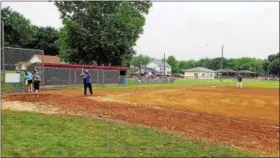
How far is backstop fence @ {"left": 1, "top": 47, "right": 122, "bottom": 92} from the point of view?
2470 cm

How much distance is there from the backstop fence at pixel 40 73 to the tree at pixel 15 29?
141 feet

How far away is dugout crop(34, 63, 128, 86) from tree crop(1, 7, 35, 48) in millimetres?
41294

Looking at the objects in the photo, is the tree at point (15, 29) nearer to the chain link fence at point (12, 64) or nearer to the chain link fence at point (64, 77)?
the chain link fence at point (64, 77)

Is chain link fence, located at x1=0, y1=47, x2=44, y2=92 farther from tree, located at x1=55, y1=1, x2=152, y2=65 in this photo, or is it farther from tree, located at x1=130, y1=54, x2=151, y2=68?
tree, located at x1=130, y1=54, x2=151, y2=68

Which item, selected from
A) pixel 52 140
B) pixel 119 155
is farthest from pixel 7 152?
pixel 119 155

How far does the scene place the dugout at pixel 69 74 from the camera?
107ft

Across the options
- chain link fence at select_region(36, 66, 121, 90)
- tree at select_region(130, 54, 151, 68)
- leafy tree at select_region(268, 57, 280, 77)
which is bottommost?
chain link fence at select_region(36, 66, 121, 90)

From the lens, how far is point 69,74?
3503 cm

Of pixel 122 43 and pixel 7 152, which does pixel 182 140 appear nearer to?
pixel 7 152

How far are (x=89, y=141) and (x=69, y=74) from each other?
2670cm

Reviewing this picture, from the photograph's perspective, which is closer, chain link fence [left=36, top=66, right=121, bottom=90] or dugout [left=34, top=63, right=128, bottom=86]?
chain link fence [left=36, top=66, right=121, bottom=90]

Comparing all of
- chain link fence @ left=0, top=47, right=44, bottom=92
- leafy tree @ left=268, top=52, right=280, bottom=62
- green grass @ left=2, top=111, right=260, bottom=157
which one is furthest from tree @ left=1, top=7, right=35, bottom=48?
leafy tree @ left=268, top=52, right=280, bottom=62

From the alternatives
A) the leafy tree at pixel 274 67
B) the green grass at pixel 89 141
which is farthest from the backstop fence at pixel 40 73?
the leafy tree at pixel 274 67

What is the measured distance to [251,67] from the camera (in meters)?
156
